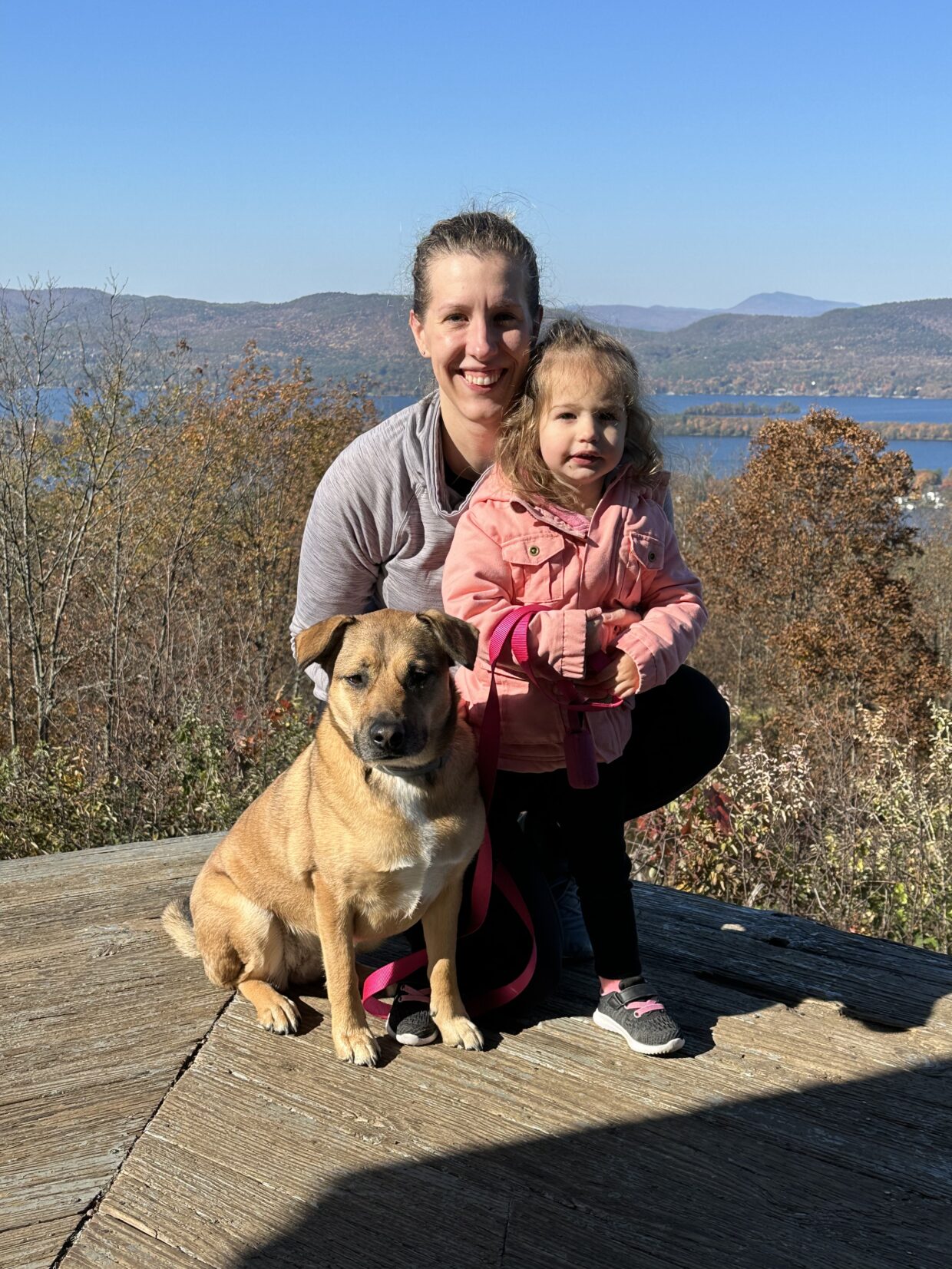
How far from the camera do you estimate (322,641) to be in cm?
295

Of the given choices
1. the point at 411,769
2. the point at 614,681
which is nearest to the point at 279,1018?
the point at 411,769

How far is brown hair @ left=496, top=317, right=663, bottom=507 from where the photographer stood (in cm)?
309

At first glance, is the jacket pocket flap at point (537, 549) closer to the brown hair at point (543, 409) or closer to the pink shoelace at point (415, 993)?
the brown hair at point (543, 409)

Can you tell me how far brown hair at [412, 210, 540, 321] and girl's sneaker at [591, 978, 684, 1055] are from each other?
220 centimetres

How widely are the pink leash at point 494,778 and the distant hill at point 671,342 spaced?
1099mm

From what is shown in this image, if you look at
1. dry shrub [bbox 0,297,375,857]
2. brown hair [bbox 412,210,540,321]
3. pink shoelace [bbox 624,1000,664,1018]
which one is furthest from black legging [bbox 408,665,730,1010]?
dry shrub [bbox 0,297,375,857]

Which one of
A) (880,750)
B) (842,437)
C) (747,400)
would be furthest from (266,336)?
(747,400)

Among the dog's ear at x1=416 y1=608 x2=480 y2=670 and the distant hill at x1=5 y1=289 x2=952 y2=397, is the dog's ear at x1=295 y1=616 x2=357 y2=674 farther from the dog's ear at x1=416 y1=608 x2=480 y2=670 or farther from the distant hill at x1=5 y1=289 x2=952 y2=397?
the distant hill at x1=5 y1=289 x2=952 y2=397

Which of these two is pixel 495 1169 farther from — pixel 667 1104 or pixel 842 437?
pixel 842 437

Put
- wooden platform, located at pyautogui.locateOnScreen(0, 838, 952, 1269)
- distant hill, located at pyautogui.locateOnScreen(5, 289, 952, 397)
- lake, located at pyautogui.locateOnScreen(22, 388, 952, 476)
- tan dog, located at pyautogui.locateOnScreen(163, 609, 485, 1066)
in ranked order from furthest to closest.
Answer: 1. distant hill, located at pyautogui.locateOnScreen(5, 289, 952, 397)
2. lake, located at pyautogui.locateOnScreen(22, 388, 952, 476)
3. tan dog, located at pyautogui.locateOnScreen(163, 609, 485, 1066)
4. wooden platform, located at pyautogui.locateOnScreen(0, 838, 952, 1269)

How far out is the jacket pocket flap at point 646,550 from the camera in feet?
10.1

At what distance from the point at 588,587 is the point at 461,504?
2.25ft

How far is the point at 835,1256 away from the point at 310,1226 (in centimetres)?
112

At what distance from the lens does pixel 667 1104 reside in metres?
2.70
